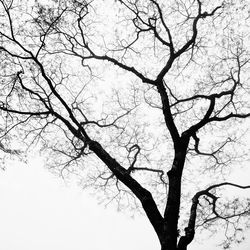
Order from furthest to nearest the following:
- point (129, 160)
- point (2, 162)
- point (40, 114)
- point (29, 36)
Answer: point (129, 160) → point (29, 36) → point (40, 114) → point (2, 162)

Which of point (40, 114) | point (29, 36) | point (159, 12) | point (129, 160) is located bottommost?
point (40, 114)

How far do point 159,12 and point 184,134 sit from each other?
4821mm

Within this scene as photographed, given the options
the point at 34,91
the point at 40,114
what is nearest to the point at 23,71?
the point at 34,91

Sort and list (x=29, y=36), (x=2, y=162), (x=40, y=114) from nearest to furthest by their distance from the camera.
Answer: (x=2, y=162) → (x=40, y=114) → (x=29, y=36)

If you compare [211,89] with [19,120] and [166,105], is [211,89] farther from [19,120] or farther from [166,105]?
[19,120]

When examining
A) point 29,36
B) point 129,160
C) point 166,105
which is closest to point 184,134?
point 166,105

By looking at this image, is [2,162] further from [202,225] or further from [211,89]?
[211,89]

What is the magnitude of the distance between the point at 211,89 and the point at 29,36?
24.3 feet

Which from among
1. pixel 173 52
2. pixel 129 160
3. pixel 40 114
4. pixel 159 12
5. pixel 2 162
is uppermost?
pixel 159 12

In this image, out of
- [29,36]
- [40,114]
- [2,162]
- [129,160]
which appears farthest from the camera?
[129,160]

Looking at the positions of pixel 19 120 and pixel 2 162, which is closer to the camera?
pixel 2 162

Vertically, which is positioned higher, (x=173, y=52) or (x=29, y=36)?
(x=173, y=52)

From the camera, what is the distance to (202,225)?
9484 mm

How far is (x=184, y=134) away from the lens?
8898mm
